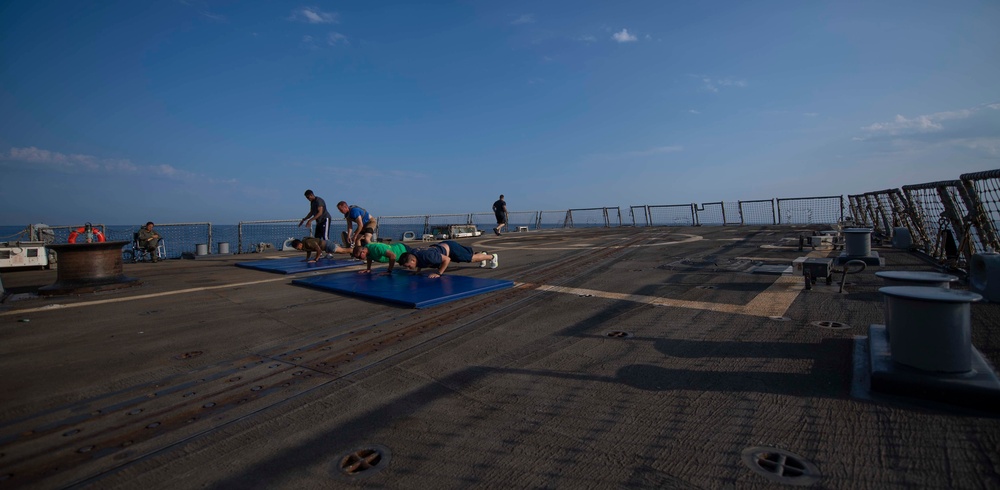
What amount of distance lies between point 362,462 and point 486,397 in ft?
3.64

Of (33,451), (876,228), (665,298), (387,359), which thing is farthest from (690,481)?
(876,228)

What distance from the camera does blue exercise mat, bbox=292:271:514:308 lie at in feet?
22.3

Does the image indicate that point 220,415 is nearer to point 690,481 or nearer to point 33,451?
point 33,451

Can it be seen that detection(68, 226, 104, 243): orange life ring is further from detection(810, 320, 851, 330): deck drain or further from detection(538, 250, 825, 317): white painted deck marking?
detection(810, 320, 851, 330): deck drain

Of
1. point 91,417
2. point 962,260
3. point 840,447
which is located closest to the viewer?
point 840,447

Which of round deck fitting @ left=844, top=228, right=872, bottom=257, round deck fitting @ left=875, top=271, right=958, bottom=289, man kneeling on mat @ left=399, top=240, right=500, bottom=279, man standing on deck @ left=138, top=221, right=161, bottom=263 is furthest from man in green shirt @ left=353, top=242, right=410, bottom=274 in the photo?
man standing on deck @ left=138, top=221, right=161, bottom=263

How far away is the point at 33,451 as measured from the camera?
106 inches

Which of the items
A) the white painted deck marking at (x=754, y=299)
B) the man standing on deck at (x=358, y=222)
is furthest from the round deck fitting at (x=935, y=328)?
the man standing on deck at (x=358, y=222)

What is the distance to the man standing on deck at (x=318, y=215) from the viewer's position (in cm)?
1253

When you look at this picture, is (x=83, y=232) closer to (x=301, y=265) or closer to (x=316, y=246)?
(x=316, y=246)

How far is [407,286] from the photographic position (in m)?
7.81

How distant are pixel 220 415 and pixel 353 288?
15.3 feet

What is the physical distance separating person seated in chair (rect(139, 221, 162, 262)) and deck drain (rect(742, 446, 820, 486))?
64.8 ft

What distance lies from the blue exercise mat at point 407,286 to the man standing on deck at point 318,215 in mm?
3851
